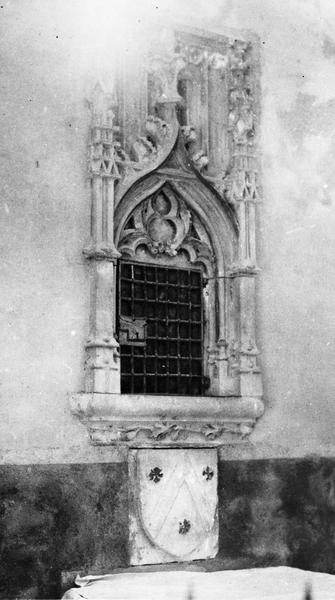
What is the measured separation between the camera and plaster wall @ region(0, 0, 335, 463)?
672cm

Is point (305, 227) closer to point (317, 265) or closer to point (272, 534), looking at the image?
point (317, 265)

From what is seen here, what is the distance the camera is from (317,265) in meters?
8.36

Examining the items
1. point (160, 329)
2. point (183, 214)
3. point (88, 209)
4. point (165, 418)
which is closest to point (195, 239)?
point (183, 214)

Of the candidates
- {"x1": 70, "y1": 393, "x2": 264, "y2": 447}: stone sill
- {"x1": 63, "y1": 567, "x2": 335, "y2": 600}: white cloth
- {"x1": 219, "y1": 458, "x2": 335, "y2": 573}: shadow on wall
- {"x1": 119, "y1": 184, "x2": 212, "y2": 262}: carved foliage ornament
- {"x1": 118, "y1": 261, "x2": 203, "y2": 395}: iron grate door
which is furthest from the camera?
{"x1": 219, "y1": 458, "x2": 335, "y2": 573}: shadow on wall

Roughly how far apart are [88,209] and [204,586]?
2.74 metres

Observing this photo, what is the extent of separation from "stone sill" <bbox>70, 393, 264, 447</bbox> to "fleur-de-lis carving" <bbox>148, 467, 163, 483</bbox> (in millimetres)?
179

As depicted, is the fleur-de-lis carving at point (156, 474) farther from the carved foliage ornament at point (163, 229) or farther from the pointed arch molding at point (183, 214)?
the carved foliage ornament at point (163, 229)

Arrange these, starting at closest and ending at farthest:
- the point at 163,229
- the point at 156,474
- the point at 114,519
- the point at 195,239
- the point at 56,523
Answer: the point at 56,523, the point at 114,519, the point at 156,474, the point at 163,229, the point at 195,239

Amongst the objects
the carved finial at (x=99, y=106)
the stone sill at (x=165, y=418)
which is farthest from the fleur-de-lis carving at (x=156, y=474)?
the carved finial at (x=99, y=106)

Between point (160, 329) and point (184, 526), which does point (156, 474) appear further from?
point (160, 329)

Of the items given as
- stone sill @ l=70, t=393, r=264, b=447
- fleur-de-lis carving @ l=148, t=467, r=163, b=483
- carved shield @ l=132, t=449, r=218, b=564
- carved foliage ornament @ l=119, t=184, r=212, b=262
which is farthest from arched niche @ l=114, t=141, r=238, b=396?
fleur-de-lis carving @ l=148, t=467, r=163, b=483

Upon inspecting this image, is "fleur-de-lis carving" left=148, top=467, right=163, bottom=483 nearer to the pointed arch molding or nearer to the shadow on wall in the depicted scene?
the pointed arch molding

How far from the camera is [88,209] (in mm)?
7105

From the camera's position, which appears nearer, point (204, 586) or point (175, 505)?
point (204, 586)
